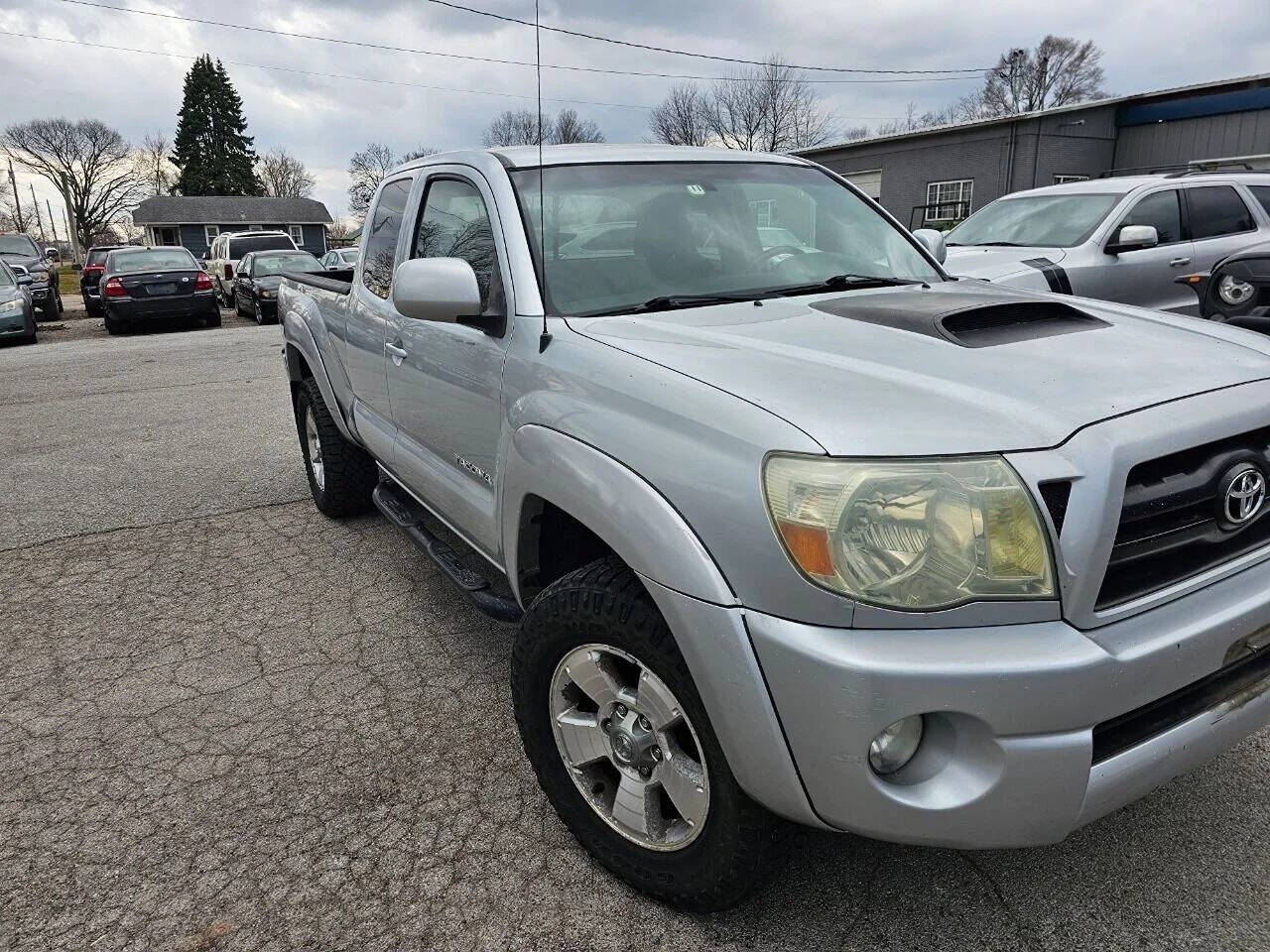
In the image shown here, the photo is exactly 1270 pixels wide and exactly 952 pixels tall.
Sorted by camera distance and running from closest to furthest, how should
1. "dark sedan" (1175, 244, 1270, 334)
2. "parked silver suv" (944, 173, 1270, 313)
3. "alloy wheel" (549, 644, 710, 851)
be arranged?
"alloy wheel" (549, 644, 710, 851) → "dark sedan" (1175, 244, 1270, 334) → "parked silver suv" (944, 173, 1270, 313)

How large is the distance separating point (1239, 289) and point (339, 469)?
5.55 metres

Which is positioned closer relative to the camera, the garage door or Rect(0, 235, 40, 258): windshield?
Rect(0, 235, 40, 258): windshield

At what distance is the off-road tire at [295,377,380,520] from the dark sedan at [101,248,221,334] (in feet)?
45.7

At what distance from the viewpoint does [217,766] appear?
285 centimetres

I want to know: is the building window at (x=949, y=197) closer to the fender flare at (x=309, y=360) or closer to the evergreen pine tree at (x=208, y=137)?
the fender flare at (x=309, y=360)

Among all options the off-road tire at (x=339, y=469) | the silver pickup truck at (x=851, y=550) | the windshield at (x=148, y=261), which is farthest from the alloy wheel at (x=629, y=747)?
the windshield at (x=148, y=261)

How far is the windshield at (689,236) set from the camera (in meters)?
2.75

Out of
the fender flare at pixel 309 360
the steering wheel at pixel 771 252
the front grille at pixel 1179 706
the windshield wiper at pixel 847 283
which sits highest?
the steering wheel at pixel 771 252

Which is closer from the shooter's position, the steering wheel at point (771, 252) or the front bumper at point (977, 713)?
the front bumper at point (977, 713)

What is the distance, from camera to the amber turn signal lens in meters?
1.65

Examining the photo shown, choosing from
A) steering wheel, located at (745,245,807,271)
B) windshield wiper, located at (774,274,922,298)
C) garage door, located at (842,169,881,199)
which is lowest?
windshield wiper, located at (774,274,922,298)

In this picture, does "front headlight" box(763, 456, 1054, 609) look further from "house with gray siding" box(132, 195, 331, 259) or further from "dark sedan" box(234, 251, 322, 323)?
"house with gray siding" box(132, 195, 331, 259)

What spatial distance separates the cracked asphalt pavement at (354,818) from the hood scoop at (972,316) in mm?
1316

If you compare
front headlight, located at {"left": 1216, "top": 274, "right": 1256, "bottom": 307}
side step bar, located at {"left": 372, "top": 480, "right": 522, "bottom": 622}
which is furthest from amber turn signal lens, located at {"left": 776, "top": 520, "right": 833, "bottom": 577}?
front headlight, located at {"left": 1216, "top": 274, "right": 1256, "bottom": 307}
